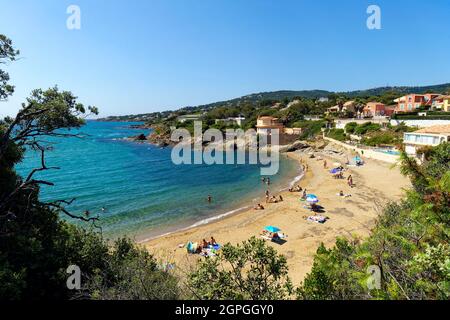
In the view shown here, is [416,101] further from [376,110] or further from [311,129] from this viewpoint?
[311,129]

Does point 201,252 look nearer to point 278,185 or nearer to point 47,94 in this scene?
point 47,94

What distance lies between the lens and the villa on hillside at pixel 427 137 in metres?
33.7

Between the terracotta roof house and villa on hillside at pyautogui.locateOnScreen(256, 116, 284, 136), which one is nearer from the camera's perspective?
villa on hillside at pyautogui.locateOnScreen(256, 116, 284, 136)

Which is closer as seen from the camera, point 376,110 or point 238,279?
point 238,279

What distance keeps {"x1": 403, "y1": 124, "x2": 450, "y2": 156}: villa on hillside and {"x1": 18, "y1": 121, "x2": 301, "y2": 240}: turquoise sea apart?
16.3 meters

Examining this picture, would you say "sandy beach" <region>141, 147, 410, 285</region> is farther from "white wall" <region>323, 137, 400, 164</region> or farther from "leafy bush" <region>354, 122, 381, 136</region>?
"leafy bush" <region>354, 122, 381, 136</region>

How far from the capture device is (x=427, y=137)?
35844 millimetres

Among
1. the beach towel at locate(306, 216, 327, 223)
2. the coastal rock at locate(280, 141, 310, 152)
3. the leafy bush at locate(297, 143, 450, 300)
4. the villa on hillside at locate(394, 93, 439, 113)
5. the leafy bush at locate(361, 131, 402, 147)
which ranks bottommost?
the beach towel at locate(306, 216, 327, 223)

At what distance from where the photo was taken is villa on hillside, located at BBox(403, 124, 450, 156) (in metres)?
33.7

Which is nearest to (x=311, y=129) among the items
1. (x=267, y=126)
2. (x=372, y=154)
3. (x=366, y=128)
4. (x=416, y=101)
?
(x=267, y=126)

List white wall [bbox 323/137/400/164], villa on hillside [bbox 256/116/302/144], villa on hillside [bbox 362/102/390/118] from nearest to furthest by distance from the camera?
white wall [bbox 323/137/400/164] → villa on hillside [bbox 256/116/302/144] → villa on hillside [bbox 362/102/390/118]

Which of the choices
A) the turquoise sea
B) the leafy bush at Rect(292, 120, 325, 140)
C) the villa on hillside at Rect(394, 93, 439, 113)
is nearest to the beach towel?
the turquoise sea

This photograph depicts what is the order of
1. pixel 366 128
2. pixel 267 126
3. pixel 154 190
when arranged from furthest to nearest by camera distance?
pixel 267 126 < pixel 366 128 < pixel 154 190

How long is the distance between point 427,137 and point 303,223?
2604cm
